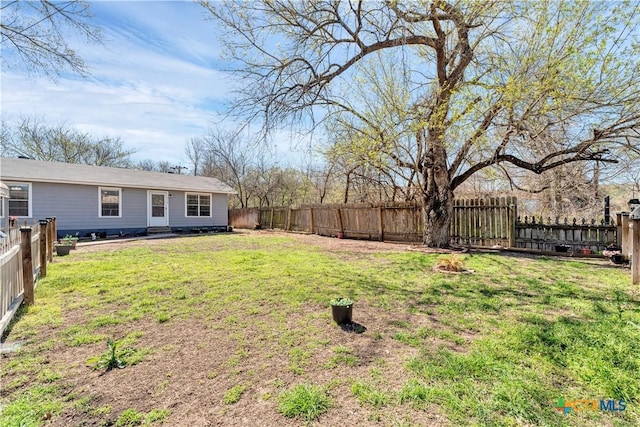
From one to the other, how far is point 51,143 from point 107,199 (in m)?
15.1

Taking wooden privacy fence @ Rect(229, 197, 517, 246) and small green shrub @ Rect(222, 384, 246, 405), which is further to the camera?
wooden privacy fence @ Rect(229, 197, 517, 246)

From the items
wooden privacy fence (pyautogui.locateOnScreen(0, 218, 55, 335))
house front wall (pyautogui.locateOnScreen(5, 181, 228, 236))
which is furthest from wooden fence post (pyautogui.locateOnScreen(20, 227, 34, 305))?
house front wall (pyautogui.locateOnScreen(5, 181, 228, 236))

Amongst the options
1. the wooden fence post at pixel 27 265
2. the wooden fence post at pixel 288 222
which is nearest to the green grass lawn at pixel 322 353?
the wooden fence post at pixel 27 265

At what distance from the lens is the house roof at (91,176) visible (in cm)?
1213

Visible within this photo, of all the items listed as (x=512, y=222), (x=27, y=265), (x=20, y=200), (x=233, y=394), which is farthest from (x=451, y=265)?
(x=20, y=200)

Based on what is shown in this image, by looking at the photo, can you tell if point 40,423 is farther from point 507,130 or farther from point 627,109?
point 627,109

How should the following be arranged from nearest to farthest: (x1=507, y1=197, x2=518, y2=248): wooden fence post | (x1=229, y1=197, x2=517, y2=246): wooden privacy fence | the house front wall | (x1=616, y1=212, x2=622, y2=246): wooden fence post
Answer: (x1=616, y1=212, x2=622, y2=246): wooden fence post, (x1=507, y1=197, x2=518, y2=248): wooden fence post, (x1=229, y1=197, x2=517, y2=246): wooden privacy fence, the house front wall

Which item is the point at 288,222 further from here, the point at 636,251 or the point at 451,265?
the point at 636,251

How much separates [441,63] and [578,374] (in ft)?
26.6

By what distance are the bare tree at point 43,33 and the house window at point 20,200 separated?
863cm

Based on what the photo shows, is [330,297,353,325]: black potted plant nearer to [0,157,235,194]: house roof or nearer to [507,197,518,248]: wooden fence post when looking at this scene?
[507,197,518,248]: wooden fence post

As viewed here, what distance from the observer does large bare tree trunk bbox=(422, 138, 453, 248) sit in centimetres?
908

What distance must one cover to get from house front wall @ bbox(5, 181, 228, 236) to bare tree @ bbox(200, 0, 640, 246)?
36.9 ft

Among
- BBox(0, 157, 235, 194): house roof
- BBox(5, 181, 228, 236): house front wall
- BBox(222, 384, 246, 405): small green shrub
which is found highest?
BBox(0, 157, 235, 194): house roof
